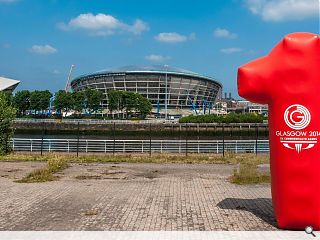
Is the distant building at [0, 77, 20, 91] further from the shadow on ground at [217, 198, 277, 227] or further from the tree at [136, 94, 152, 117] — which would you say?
the shadow on ground at [217, 198, 277, 227]

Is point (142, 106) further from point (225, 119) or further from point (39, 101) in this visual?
point (39, 101)

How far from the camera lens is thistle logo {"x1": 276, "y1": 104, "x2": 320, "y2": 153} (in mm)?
6582

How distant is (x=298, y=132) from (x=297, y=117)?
0.25 metres

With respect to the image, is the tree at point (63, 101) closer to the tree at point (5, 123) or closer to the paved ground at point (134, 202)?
the tree at point (5, 123)

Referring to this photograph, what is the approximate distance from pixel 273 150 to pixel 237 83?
1.33 meters

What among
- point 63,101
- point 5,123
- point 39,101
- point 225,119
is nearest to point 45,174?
point 5,123

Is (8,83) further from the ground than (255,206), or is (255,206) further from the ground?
(8,83)

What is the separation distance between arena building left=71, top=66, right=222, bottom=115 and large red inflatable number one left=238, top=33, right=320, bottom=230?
104736mm

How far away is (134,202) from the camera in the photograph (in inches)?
361

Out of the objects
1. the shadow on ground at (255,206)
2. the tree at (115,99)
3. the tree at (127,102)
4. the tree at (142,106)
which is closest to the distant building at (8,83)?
the tree at (115,99)

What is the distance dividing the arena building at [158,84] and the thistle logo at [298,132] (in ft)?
344

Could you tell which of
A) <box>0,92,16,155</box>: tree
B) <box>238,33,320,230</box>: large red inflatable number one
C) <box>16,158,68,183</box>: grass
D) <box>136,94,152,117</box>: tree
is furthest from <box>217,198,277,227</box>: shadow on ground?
<box>136,94,152,117</box>: tree
